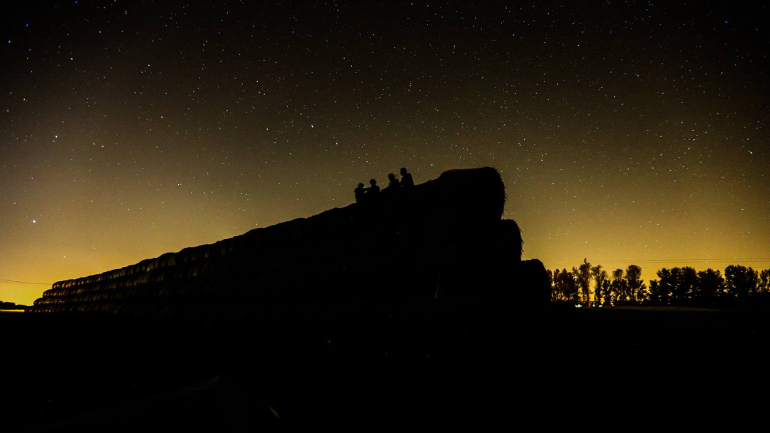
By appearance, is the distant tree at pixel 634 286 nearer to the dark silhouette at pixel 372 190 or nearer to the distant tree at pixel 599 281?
the distant tree at pixel 599 281

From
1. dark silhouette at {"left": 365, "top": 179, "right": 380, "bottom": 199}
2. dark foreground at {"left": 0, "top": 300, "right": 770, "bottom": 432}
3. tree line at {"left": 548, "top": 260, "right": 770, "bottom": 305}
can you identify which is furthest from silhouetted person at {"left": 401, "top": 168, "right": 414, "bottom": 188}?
tree line at {"left": 548, "top": 260, "right": 770, "bottom": 305}

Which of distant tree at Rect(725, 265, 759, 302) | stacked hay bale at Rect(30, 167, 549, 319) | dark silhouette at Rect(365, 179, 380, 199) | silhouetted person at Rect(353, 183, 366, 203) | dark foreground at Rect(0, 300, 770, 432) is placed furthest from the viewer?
distant tree at Rect(725, 265, 759, 302)

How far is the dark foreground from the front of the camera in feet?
8.09

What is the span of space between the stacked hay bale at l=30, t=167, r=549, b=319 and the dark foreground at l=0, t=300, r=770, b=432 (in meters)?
0.53

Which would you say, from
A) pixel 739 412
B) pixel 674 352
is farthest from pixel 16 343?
pixel 674 352

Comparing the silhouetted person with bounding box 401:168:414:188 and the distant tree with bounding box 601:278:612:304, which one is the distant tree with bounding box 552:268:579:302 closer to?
the distant tree with bounding box 601:278:612:304

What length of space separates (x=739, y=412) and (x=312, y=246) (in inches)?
226

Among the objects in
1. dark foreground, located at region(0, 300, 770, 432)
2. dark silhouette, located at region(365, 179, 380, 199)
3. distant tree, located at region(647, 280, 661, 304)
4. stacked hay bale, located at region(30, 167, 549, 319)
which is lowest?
distant tree, located at region(647, 280, 661, 304)

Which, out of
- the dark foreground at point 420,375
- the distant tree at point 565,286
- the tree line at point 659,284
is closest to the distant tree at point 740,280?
the tree line at point 659,284

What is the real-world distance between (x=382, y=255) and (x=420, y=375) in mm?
1988

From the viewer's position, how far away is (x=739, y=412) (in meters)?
2.47

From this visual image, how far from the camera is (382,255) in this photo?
4.95 meters

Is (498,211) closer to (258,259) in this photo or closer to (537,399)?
(537,399)

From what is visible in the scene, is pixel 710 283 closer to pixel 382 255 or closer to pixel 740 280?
pixel 740 280
